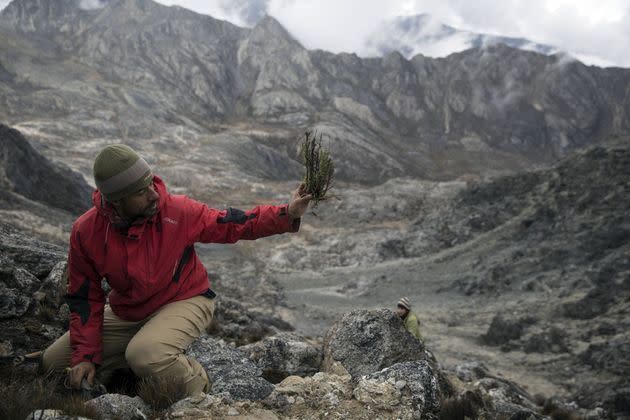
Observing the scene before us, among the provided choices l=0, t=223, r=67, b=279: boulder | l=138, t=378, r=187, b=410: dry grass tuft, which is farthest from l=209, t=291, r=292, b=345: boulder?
l=138, t=378, r=187, b=410: dry grass tuft

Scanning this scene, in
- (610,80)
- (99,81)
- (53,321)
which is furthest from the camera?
(610,80)

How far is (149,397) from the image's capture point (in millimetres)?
4082

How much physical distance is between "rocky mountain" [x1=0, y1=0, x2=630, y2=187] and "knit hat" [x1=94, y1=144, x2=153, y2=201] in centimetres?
7366

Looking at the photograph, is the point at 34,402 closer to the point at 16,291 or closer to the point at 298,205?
the point at 298,205

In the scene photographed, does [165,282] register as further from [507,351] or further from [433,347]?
[507,351]

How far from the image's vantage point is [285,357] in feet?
22.4

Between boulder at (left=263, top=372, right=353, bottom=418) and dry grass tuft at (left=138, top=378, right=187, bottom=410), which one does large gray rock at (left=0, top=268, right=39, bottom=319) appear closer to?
dry grass tuft at (left=138, top=378, right=187, bottom=410)

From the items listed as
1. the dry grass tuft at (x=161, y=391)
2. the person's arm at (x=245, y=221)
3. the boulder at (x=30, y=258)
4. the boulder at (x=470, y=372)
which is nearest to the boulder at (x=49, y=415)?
the dry grass tuft at (x=161, y=391)

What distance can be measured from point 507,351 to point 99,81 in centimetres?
10517

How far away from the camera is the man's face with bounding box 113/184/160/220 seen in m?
4.13

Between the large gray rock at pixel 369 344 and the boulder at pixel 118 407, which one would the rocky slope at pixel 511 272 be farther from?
the boulder at pixel 118 407

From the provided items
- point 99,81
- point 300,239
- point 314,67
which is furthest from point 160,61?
point 300,239

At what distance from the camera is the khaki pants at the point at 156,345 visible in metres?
4.22

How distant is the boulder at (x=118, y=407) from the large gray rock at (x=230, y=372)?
865 mm
